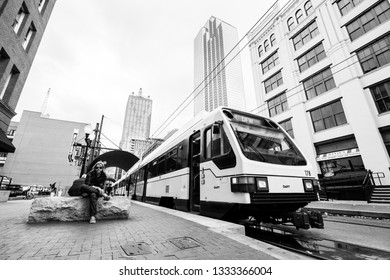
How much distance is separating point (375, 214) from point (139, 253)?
383 inches

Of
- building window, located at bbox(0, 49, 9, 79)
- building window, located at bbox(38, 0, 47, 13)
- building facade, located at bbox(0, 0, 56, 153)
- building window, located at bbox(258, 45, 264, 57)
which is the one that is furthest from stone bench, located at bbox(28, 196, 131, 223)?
building window, located at bbox(258, 45, 264, 57)

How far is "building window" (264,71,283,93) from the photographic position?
2113 centimetres

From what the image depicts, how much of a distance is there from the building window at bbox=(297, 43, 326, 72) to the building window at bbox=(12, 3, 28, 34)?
23240mm

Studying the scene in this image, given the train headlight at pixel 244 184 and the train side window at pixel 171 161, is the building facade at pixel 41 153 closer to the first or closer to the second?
the train side window at pixel 171 161

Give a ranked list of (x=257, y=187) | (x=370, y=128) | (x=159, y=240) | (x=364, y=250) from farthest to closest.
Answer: (x=370, y=128)
(x=257, y=187)
(x=364, y=250)
(x=159, y=240)

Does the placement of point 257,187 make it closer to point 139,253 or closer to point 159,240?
point 159,240

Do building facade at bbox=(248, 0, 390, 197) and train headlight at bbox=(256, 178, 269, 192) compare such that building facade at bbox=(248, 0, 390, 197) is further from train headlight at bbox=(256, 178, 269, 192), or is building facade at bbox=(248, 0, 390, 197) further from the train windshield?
train headlight at bbox=(256, 178, 269, 192)

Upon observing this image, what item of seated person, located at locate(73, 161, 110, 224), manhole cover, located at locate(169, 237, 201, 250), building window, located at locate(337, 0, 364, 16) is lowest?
manhole cover, located at locate(169, 237, 201, 250)

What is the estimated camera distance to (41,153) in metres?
44.9

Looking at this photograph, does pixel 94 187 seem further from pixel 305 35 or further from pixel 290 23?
pixel 290 23

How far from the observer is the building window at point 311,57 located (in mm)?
17344

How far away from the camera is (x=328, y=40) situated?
656 inches

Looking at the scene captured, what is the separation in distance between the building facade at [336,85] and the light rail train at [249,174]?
37.8 ft
